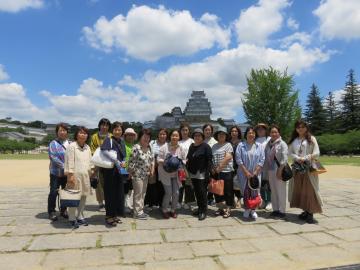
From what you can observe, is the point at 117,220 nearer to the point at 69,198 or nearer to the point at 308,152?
the point at 69,198

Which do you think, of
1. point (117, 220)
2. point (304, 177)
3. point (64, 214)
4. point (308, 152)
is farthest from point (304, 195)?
point (64, 214)

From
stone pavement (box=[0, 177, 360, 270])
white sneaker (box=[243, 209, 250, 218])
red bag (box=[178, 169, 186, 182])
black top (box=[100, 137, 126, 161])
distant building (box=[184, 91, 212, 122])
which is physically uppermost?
distant building (box=[184, 91, 212, 122])

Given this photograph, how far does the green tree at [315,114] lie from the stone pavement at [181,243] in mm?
50269

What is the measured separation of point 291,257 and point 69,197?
3.24 metres

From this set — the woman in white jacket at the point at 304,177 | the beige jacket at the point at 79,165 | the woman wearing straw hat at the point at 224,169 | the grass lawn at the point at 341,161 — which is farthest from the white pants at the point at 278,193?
the grass lawn at the point at 341,161

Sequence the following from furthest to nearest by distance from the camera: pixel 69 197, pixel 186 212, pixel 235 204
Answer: pixel 235 204
pixel 186 212
pixel 69 197

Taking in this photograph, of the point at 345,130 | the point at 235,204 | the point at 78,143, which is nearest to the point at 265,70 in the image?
the point at 235,204

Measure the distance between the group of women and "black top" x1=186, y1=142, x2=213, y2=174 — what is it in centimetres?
1

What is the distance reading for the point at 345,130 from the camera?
162 ft

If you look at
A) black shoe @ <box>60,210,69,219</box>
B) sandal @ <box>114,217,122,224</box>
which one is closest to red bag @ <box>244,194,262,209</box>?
sandal @ <box>114,217,122,224</box>

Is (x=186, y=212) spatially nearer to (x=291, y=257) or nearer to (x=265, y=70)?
(x=291, y=257)

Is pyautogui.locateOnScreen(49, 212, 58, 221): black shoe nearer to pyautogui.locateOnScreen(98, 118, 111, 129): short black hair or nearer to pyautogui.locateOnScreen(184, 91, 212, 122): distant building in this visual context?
pyautogui.locateOnScreen(98, 118, 111, 129): short black hair

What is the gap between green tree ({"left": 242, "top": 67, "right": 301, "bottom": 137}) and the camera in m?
26.3

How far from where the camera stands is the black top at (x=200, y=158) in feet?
18.9
